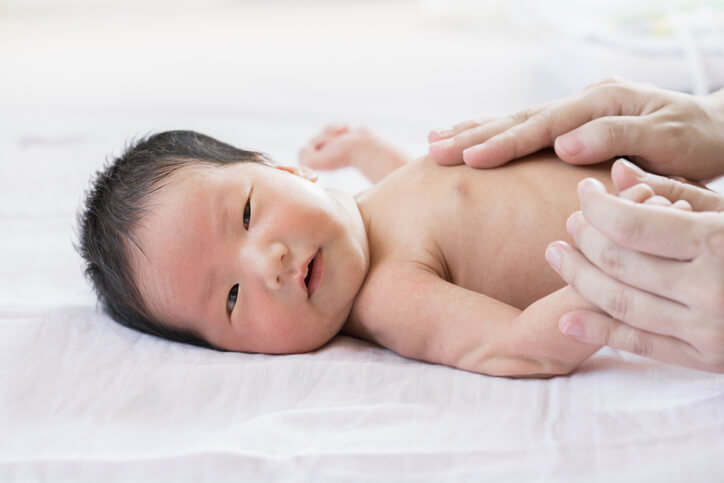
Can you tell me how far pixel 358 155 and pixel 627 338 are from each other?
1.00m

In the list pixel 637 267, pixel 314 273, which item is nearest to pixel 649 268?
pixel 637 267

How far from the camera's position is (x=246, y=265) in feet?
4.02

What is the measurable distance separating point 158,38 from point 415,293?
1.87 metres

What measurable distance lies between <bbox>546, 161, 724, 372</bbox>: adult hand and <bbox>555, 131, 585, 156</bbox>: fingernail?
Result: 22cm

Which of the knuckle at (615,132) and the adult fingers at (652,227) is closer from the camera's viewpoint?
the adult fingers at (652,227)

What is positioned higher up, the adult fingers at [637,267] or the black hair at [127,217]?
the adult fingers at [637,267]

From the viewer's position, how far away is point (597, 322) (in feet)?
3.08

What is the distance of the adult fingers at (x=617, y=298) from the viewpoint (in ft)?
2.83

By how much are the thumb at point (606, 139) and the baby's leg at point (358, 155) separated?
0.61 m

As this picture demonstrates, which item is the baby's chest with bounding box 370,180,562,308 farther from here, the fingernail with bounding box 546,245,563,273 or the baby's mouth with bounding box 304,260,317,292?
the fingernail with bounding box 546,245,563,273

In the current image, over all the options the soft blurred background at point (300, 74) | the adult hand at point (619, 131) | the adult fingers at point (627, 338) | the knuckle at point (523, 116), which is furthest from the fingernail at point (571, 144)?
the soft blurred background at point (300, 74)

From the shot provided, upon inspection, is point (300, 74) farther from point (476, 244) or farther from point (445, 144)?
point (476, 244)

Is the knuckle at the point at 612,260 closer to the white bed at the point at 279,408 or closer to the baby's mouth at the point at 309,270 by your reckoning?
the white bed at the point at 279,408

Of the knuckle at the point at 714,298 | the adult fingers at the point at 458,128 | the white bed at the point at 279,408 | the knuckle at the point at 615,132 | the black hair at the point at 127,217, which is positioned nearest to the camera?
the knuckle at the point at 714,298
